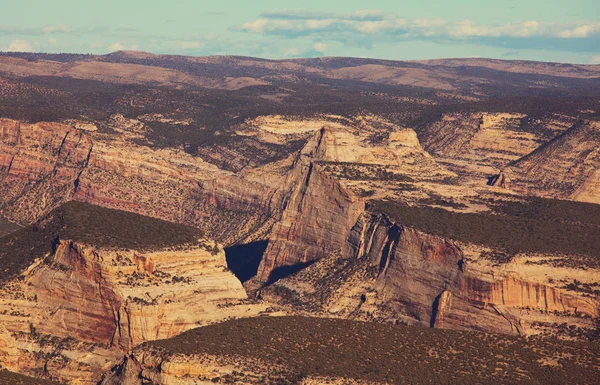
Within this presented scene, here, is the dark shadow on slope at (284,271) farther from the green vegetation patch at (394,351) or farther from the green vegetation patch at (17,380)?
the green vegetation patch at (17,380)

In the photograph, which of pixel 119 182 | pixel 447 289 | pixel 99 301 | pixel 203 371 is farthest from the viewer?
pixel 119 182

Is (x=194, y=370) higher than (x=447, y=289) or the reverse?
higher

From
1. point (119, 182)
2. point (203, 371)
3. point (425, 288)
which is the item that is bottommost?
point (119, 182)

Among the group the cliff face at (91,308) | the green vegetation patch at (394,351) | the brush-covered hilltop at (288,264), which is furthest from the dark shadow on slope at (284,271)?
the cliff face at (91,308)

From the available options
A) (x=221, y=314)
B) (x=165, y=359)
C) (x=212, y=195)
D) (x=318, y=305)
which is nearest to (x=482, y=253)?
(x=318, y=305)

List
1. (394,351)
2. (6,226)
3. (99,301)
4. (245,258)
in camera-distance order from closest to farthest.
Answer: (394,351)
(99,301)
(245,258)
(6,226)

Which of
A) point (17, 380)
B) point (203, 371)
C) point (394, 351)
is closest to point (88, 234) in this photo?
point (17, 380)

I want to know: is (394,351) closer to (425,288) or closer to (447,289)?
(447,289)

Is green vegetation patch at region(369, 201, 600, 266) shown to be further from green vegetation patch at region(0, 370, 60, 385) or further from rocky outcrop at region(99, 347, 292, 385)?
green vegetation patch at region(0, 370, 60, 385)
